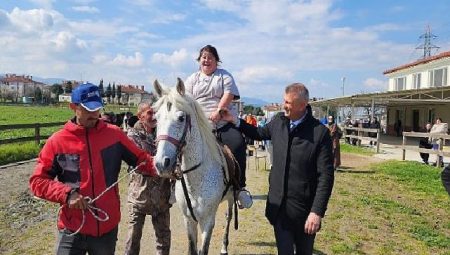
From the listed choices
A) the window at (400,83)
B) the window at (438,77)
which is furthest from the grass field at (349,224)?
the window at (400,83)

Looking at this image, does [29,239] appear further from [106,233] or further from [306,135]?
[306,135]

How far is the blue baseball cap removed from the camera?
301cm

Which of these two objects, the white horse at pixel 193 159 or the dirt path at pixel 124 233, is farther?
the dirt path at pixel 124 233

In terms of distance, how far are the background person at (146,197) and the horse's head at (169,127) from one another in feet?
1.87

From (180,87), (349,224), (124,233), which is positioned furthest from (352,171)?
(180,87)

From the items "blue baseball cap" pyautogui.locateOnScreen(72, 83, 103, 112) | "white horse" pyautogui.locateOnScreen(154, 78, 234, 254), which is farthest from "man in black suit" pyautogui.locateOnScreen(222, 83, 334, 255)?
"blue baseball cap" pyautogui.locateOnScreen(72, 83, 103, 112)

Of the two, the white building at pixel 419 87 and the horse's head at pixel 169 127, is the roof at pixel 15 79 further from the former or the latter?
the horse's head at pixel 169 127

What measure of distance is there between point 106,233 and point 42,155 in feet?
2.40

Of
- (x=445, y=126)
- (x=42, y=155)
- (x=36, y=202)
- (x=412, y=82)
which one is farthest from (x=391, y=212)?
(x=412, y=82)

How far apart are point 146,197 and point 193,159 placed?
0.68 metres

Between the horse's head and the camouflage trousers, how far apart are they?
104 cm

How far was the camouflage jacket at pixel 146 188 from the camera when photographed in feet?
14.6

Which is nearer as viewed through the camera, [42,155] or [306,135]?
[42,155]

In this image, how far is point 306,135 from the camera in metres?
3.66
